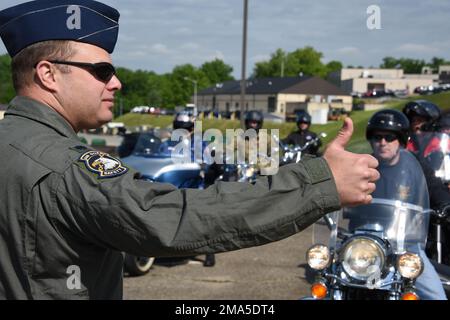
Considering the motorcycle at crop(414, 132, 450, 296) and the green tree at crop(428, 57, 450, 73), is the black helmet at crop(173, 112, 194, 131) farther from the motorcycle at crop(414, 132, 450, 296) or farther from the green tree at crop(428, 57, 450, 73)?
the motorcycle at crop(414, 132, 450, 296)

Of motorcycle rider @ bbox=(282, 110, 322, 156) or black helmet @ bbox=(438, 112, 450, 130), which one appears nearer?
black helmet @ bbox=(438, 112, 450, 130)

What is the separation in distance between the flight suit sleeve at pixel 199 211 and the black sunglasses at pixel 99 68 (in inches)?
15.9

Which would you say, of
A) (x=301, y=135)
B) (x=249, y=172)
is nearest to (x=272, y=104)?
(x=301, y=135)

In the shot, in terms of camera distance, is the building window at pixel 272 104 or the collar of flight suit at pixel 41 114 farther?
the building window at pixel 272 104

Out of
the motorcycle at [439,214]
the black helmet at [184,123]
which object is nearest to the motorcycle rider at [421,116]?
the motorcycle at [439,214]

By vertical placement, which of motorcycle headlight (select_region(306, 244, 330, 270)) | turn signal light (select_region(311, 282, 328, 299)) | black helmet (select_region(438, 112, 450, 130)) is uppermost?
black helmet (select_region(438, 112, 450, 130))

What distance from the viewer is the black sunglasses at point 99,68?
1.63 m

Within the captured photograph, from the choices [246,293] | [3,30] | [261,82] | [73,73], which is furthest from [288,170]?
[261,82]

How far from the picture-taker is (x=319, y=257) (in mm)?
3545

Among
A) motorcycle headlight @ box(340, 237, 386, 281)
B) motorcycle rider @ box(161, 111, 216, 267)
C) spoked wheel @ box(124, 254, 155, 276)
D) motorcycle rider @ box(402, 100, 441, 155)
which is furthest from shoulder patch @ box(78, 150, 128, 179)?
motorcycle rider @ box(402, 100, 441, 155)

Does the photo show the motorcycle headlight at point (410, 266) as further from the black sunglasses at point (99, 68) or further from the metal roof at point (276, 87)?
the metal roof at point (276, 87)

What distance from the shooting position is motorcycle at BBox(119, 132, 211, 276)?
25.6 feet

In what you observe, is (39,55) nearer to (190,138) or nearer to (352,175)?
(352,175)
